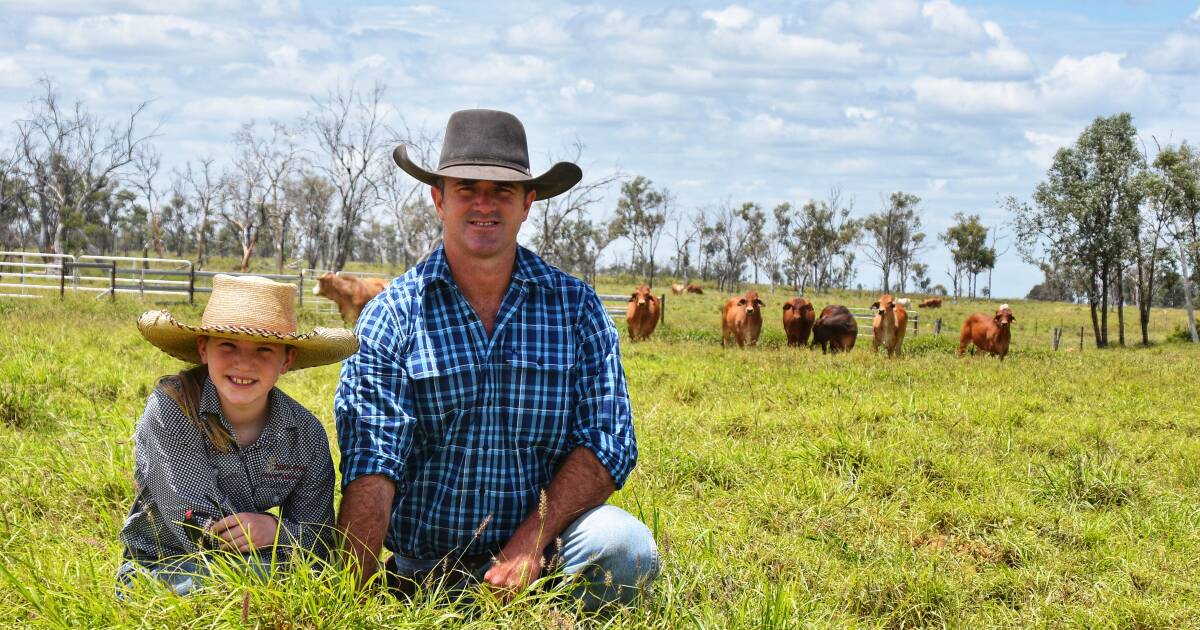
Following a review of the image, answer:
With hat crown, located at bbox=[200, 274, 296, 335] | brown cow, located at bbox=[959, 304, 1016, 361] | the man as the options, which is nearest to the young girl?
hat crown, located at bbox=[200, 274, 296, 335]

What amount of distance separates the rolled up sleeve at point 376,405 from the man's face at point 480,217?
346 millimetres

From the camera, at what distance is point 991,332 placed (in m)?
20.2

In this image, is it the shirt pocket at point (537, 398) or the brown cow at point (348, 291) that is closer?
the shirt pocket at point (537, 398)

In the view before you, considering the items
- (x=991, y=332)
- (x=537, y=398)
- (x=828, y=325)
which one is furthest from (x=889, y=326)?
(x=537, y=398)

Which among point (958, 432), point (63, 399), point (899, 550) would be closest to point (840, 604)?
point (899, 550)

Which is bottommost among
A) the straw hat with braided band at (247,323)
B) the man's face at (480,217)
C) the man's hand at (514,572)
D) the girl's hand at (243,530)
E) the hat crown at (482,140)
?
the man's hand at (514,572)

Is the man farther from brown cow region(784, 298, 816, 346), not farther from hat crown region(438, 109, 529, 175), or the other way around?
brown cow region(784, 298, 816, 346)

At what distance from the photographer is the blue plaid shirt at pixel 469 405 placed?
11.1ft

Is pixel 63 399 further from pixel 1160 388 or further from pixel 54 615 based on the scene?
pixel 1160 388

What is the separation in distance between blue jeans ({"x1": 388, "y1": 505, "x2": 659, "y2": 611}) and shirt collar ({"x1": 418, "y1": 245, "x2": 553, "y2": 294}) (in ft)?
2.77

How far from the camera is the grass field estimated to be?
3.11 metres

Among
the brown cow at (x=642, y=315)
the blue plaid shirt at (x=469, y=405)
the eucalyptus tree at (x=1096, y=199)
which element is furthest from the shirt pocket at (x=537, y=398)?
the eucalyptus tree at (x=1096, y=199)

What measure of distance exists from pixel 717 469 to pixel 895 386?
5.22m

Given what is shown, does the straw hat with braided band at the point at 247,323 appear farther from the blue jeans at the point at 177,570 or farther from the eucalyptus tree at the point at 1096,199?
the eucalyptus tree at the point at 1096,199
